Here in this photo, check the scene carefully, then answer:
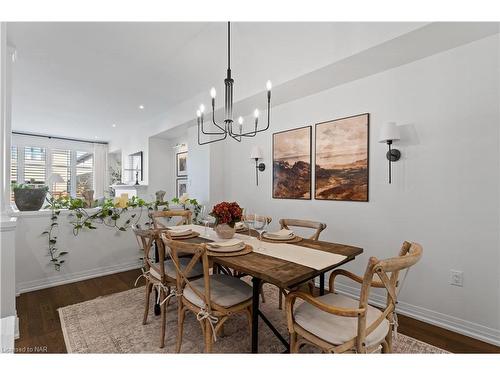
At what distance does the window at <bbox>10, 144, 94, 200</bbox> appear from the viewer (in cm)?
700

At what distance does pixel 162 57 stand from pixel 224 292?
2670 mm

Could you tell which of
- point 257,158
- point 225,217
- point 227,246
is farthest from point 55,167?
point 227,246

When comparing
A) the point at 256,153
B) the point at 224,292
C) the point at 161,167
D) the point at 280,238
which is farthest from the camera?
the point at 161,167

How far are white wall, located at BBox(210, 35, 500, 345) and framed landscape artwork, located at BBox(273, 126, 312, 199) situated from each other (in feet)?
1.78

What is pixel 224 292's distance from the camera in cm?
173

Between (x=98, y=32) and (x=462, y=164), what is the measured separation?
3.44 meters

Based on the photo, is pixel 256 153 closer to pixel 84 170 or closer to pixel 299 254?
pixel 299 254

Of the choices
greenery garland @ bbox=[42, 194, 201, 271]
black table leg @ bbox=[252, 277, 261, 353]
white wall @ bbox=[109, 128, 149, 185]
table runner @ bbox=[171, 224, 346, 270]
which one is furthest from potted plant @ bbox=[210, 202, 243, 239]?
white wall @ bbox=[109, 128, 149, 185]

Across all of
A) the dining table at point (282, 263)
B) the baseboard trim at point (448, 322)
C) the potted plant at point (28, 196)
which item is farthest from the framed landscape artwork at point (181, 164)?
the baseboard trim at point (448, 322)

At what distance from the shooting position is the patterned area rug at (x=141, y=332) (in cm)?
182

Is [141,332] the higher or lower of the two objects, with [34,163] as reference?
lower

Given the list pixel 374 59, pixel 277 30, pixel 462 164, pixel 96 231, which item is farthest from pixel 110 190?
pixel 462 164

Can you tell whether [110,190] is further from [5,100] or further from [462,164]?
[462,164]

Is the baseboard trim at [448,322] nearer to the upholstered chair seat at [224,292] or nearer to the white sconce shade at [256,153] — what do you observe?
the upholstered chair seat at [224,292]
